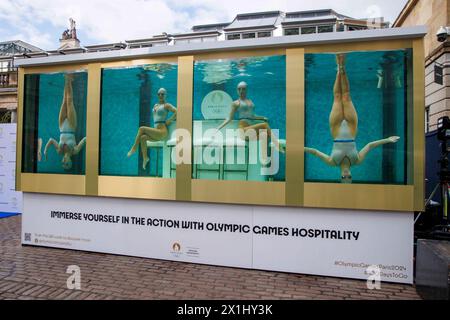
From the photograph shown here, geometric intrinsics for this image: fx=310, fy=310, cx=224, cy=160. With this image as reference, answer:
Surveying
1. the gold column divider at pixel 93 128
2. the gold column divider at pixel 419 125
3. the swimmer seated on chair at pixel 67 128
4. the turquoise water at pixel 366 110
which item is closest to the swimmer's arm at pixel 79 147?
the swimmer seated on chair at pixel 67 128

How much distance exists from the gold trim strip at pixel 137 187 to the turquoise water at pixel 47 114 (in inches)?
31.7

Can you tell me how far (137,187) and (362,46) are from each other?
4198mm

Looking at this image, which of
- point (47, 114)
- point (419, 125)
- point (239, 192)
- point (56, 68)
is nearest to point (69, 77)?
point (56, 68)

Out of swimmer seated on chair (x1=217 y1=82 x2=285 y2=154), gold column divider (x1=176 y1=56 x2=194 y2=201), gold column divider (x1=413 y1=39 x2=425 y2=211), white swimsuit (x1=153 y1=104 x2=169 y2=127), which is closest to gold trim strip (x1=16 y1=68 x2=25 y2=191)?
white swimsuit (x1=153 y1=104 x2=169 y2=127)

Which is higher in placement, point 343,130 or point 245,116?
point 245,116

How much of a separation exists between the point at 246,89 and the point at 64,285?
3899 mm

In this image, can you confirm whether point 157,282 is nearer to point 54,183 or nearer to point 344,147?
point 54,183

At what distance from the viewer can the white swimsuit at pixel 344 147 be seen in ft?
15.1

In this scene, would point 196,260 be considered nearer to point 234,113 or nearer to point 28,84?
point 234,113

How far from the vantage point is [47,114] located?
606 centimetres

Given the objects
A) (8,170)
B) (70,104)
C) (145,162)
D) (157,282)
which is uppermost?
(70,104)

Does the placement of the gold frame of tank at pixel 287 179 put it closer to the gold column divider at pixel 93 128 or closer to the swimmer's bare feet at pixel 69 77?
the gold column divider at pixel 93 128

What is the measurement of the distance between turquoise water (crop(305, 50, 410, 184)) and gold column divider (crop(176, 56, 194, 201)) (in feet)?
6.12
